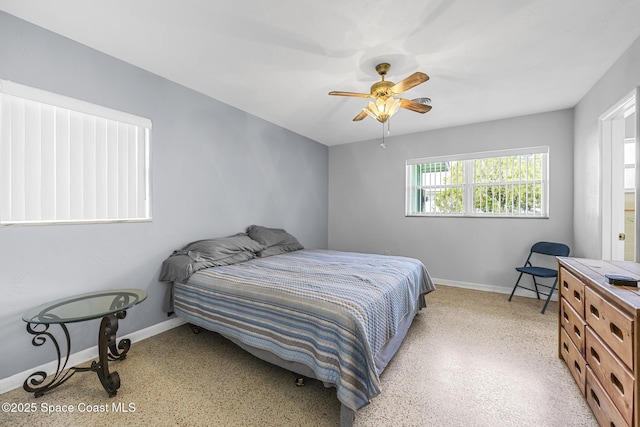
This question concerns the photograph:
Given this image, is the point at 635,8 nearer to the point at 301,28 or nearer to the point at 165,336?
the point at 301,28

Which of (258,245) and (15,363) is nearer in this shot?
(15,363)

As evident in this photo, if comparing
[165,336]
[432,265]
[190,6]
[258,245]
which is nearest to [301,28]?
[190,6]

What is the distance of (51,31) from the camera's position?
196 centimetres

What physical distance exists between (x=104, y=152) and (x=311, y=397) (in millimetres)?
2581

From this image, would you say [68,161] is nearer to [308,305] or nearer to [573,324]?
[308,305]

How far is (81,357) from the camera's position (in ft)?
6.84

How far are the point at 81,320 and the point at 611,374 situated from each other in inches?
114

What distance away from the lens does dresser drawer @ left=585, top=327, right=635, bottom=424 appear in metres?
1.13

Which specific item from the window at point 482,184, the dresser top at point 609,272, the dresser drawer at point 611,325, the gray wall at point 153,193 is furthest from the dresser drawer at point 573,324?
the gray wall at point 153,193

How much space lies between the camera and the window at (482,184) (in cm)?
367

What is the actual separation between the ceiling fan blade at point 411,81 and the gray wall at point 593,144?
5.30ft

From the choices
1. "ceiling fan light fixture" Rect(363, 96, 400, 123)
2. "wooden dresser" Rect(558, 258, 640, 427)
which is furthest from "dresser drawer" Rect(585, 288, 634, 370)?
"ceiling fan light fixture" Rect(363, 96, 400, 123)

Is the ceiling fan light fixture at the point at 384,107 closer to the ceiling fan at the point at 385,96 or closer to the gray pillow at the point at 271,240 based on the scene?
the ceiling fan at the point at 385,96

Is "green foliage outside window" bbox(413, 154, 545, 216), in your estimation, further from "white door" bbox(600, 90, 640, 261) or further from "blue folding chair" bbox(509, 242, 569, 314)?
"white door" bbox(600, 90, 640, 261)
